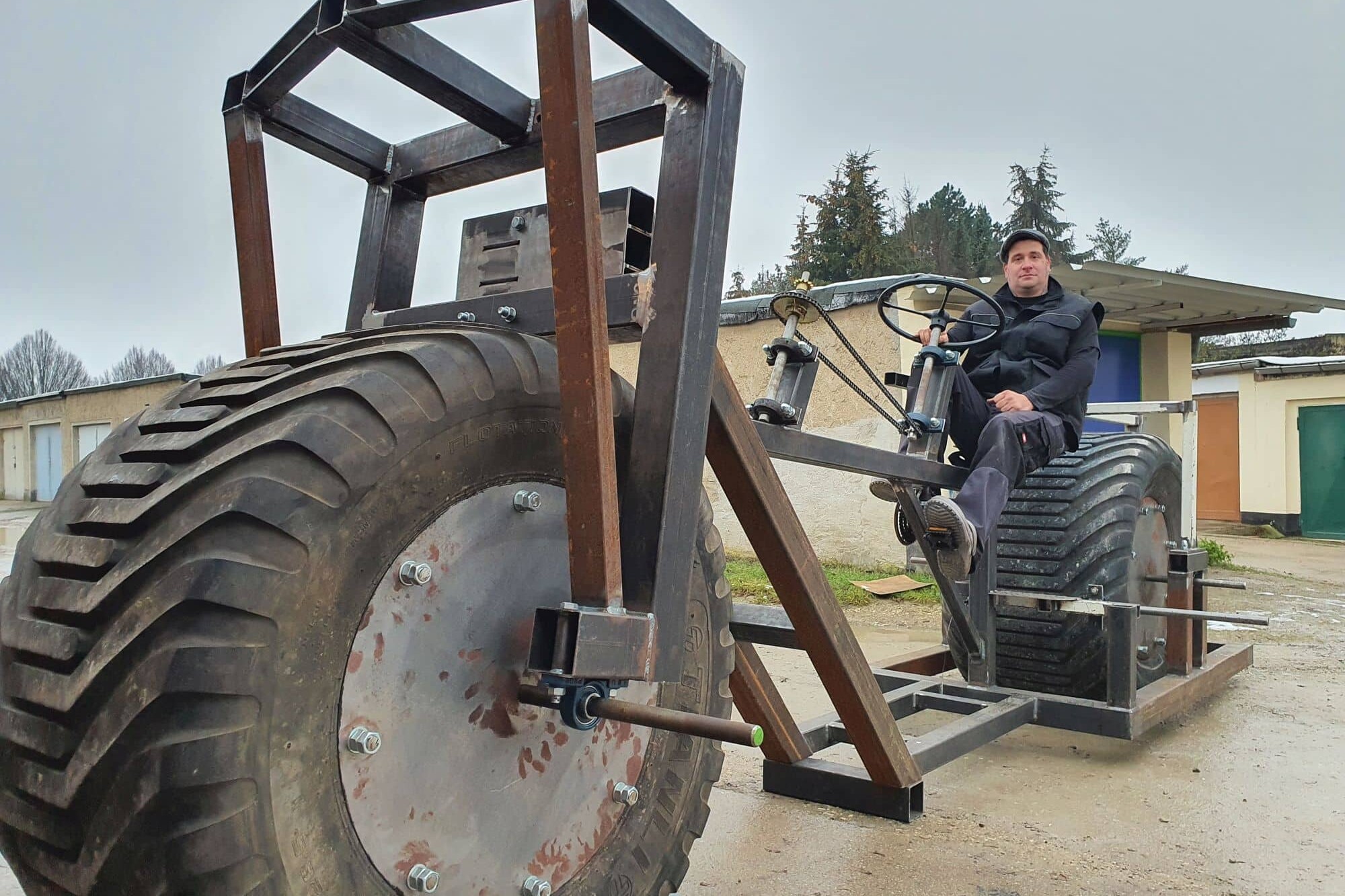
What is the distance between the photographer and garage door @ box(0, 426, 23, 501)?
29422 millimetres

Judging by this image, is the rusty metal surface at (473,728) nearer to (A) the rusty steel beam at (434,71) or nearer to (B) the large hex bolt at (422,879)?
(B) the large hex bolt at (422,879)

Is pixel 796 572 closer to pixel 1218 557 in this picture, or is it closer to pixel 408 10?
pixel 408 10

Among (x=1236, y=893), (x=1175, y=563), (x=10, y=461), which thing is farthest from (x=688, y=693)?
(x=10, y=461)

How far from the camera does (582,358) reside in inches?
62.5

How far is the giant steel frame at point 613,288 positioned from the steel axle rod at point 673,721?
0.07m

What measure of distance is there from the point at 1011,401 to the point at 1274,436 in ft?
47.4

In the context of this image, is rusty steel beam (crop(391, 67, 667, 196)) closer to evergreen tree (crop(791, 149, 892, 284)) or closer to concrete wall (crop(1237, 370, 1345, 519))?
concrete wall (crop(1237, 370, 1345, 519))

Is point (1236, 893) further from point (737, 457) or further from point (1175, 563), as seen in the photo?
point (1175, 563)

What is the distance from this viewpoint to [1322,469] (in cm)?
1557

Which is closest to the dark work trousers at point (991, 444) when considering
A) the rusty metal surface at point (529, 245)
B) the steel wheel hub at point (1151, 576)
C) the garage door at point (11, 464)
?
the steel wheel hub at point (1151, 576)

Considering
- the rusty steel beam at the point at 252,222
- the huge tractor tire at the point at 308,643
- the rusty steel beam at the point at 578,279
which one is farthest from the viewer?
the rusty steel beam at the point at 252,222

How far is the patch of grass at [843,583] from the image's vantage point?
26.6 ft

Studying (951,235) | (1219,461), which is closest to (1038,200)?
(951,235)

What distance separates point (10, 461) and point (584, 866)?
33863mm
